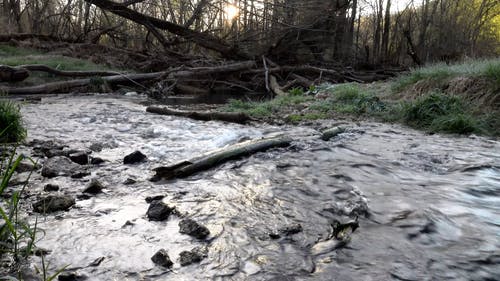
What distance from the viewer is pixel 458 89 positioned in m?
6.99

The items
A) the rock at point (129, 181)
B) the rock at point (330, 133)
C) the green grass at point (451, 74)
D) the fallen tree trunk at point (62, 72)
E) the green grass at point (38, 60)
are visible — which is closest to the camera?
the rock at point (129, 181)

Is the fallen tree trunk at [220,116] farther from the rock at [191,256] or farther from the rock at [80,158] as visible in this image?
the rock at [191,256]

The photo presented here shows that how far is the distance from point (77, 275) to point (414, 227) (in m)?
2.10

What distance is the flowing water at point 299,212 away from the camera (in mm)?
2154

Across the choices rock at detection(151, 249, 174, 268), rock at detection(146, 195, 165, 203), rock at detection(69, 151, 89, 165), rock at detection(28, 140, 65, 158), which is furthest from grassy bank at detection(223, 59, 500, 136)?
rock at detection(151, 249, 174, 268)

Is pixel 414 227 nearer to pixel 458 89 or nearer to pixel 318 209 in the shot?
pixel 318 209

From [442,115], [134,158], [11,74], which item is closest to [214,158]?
[134,158]

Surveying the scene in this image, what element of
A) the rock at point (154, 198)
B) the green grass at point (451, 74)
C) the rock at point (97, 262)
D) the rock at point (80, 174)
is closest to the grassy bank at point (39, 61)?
the rock at point (80, 174)

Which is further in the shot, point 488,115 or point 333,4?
point 333,4

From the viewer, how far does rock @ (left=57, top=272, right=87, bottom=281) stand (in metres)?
1.95

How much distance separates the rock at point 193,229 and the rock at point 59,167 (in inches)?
64.5

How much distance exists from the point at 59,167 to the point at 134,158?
0.75 metres

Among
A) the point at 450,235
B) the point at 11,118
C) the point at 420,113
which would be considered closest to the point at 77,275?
the point at 450,235

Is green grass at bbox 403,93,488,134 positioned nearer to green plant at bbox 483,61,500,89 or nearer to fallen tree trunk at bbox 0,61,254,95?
green plant at bbox 483,61,500,89
